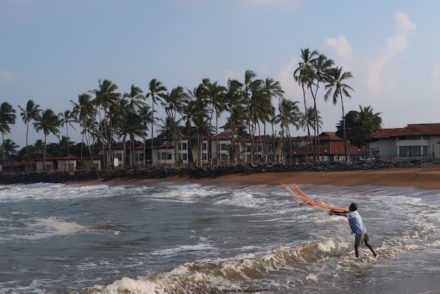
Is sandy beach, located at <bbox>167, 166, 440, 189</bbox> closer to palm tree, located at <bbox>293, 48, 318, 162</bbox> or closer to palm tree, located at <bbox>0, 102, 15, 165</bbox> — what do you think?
palm tree, located at <bbox>293, 48, 318, 162</bbox>

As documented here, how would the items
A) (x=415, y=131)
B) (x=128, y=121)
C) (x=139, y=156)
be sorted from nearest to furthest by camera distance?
1. (x=415, y=131)
2. (x=128, y=121)
3. (x=139, y=156)

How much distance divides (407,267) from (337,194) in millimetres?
19579

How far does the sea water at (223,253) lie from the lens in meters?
9.05

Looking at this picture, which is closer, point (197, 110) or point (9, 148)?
point (197, 110)

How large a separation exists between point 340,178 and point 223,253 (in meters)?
25.6

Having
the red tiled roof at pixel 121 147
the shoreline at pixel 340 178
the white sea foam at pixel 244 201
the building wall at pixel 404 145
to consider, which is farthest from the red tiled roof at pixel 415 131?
the red tiled roof at pixel 121 147

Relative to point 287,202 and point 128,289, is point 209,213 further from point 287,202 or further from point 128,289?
point 128,289

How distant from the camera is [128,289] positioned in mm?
8648

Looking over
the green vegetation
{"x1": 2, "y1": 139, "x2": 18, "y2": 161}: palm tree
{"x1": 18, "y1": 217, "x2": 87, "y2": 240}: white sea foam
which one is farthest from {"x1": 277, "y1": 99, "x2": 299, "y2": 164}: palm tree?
{"x1": 2, "y1": 139, "x2": 18, "y2": 161}: palm tree

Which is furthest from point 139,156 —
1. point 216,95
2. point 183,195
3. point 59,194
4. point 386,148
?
point 183,195

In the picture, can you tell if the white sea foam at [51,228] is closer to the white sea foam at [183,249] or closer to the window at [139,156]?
the white sea foam at [183,249]

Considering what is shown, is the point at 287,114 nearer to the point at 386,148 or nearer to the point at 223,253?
the point at 386,148

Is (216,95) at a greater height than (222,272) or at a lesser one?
greater

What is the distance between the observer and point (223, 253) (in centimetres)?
1205
